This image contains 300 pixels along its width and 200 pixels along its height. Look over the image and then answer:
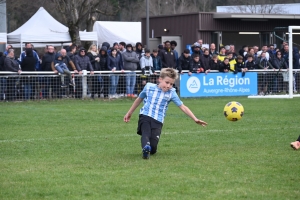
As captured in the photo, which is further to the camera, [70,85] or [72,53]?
[72,53]

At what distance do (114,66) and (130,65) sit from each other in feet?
1.91

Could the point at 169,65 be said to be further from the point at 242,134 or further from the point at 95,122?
the point at 242,134

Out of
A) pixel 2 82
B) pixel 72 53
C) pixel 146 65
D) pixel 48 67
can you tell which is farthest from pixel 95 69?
pixel 2 82

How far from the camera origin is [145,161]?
9219mm

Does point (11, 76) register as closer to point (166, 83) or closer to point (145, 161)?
point (166, 83)

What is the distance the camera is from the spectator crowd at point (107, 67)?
21297mm

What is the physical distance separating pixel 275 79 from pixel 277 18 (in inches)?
499

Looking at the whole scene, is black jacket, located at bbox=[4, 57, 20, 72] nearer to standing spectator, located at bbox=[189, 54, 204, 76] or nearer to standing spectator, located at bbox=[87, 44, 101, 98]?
standing spectator, located at bbox=[87, 44, 101, 98]

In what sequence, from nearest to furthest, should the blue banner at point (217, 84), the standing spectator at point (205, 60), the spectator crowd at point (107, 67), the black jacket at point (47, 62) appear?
1. the spectator crowd at point (107, 67)
2. the black jacket at point (47, 62)
3. the blue banner at point (217, 84)
4. the standing spectator at point (205, 60)

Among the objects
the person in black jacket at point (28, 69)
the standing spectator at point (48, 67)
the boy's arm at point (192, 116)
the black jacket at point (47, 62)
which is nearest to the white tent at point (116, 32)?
the standing spectator at point (48, 67)

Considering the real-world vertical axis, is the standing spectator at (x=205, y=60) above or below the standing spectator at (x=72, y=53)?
below

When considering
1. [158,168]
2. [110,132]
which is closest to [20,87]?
[110,132]

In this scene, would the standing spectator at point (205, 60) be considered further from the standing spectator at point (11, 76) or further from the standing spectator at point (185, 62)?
the standing spectator at point (11, 76)

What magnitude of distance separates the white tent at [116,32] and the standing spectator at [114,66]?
14.3 m
